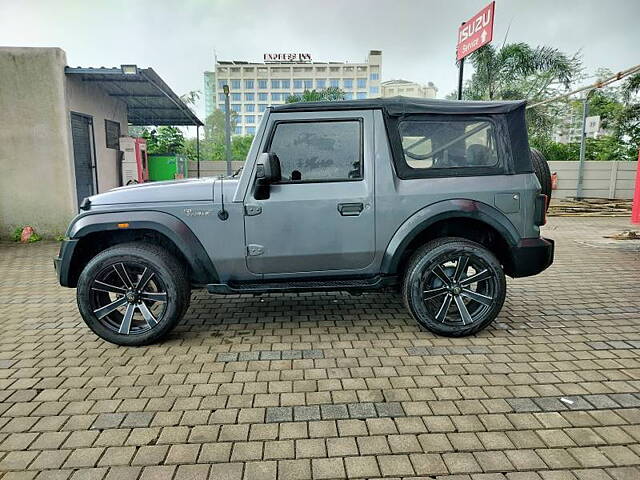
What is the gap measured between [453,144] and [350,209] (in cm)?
110

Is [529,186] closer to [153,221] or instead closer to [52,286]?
[153,221]

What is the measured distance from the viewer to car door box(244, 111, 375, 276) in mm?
3709

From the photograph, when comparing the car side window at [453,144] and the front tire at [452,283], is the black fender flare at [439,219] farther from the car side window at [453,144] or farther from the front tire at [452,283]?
the car side window at [453,144]

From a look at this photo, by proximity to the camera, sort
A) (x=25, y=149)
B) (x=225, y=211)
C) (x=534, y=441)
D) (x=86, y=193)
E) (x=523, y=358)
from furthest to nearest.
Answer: (x=86, y=193) < (x=25, y=149) < (x=225, y=211) < (x=523, y=358) < (x=534, y=441)

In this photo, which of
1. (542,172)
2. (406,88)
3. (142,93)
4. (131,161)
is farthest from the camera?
(406,88)

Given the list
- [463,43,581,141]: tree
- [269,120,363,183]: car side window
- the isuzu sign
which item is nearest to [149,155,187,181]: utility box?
[269,120,363,183]: car side window

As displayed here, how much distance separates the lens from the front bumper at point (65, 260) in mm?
3727

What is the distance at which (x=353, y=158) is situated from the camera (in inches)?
149

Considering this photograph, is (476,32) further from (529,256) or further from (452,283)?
(452,283)

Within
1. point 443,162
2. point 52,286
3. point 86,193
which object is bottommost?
point 52,286

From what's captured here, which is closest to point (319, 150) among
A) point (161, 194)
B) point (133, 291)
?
point (161, 194)

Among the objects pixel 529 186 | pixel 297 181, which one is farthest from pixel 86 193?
pixel 529 186

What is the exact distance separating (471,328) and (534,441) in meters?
1.50

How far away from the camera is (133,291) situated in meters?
3.72
